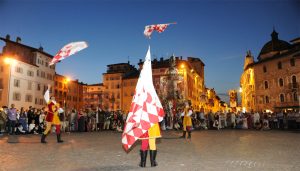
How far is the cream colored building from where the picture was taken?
5122cm

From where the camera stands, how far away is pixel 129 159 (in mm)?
8242

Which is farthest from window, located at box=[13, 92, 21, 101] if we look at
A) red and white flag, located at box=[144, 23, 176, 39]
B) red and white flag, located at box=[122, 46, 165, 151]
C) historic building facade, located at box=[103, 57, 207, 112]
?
red and white flag, located at box=[122, 46, 165, 151]

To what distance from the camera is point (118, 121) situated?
27203 millimetres

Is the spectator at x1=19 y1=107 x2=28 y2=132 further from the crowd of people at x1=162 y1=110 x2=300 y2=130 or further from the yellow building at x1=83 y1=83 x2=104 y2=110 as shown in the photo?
the yellow building at x1=83 y1=83 x2=104 y2=110

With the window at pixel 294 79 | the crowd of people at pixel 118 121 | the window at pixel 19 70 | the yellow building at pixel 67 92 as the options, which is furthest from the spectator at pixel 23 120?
the yellow building at pixel 67 92

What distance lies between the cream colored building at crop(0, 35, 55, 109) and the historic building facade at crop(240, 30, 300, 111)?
4761 centimetres

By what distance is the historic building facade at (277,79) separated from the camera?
48.4 meters

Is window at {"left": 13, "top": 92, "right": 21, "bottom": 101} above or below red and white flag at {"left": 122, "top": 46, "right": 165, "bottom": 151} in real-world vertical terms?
above

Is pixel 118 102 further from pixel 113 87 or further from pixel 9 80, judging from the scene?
pixel 9 80

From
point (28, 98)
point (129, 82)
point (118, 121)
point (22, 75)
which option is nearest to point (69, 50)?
point (118, 121)

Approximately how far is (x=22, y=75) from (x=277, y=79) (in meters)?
50.5

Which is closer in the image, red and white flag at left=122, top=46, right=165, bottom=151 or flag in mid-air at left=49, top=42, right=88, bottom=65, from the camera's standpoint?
red and white flag at left=122, top=46, right=165, bottom=151

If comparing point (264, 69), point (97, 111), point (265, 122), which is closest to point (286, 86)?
point (264, 69)

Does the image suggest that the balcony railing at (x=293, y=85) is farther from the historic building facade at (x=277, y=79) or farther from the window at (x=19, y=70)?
the window at (x=19, y=70)
